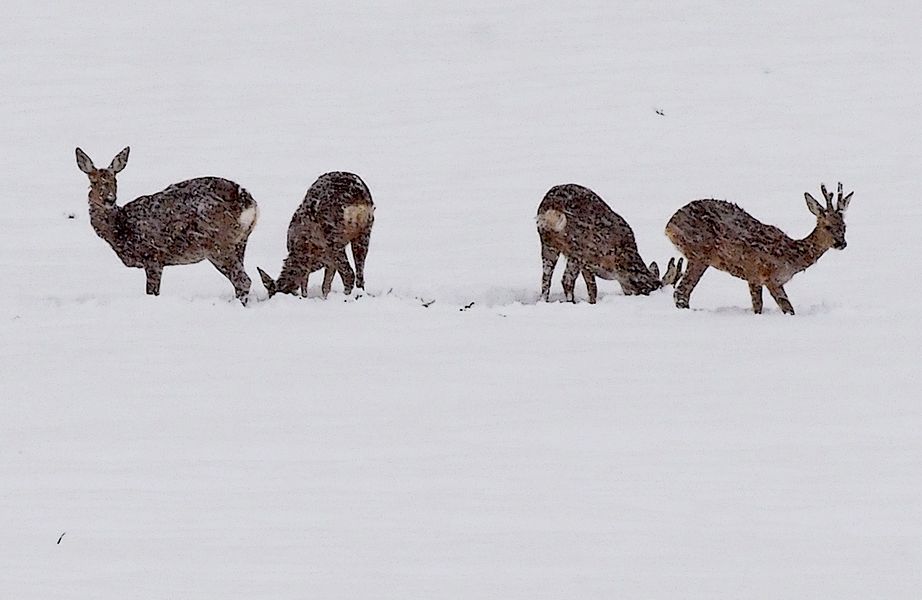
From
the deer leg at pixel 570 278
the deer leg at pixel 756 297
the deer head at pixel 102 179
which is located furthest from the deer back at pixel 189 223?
the deer leg at pixel 756 297

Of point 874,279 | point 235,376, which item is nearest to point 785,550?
point 235,376

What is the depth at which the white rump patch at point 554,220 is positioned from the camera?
1173 centimetres

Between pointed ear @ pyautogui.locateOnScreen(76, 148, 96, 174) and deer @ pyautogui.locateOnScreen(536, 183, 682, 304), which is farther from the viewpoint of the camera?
deer @ pyautogui.locateOnScreen(536, 183, 682, 304)

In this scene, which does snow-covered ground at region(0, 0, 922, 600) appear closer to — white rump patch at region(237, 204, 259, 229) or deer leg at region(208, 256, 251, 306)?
deer leg at region(208, 256, 251, 306)

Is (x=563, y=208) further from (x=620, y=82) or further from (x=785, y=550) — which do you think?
(x=620, y=82)

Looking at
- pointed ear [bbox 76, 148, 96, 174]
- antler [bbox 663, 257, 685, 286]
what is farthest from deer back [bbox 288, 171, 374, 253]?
antler [bbox 663, 257, 685, 286]

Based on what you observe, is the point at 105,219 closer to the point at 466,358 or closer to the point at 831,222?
the point at 466,358

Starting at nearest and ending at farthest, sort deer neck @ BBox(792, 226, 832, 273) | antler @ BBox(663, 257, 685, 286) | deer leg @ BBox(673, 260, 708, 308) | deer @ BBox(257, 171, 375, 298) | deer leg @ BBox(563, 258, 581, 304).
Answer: deer neck @ BBox(792, 226, 832, 273) → deer leg @ BBox(673, 260, 708, 308) → deer @ BBox(257, 171, 375, 298) → antler @ BBox(663, 257, 685, 286) → deer leg @ BBox(563, 258, 581, 304)

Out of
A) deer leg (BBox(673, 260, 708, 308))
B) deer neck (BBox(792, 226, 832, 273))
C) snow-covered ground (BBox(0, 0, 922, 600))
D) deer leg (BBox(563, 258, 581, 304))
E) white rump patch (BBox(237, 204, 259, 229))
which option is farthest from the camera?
deer leg (BBox(563, 258, 581, 304))

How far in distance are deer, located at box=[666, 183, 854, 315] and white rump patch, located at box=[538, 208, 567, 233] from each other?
3.66 feet

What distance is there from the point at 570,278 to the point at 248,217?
2737mm

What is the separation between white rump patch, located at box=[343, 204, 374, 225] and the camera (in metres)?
11.5

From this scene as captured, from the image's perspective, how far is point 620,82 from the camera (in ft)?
63.6

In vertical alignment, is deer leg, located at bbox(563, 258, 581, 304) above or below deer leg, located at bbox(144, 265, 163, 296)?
above
